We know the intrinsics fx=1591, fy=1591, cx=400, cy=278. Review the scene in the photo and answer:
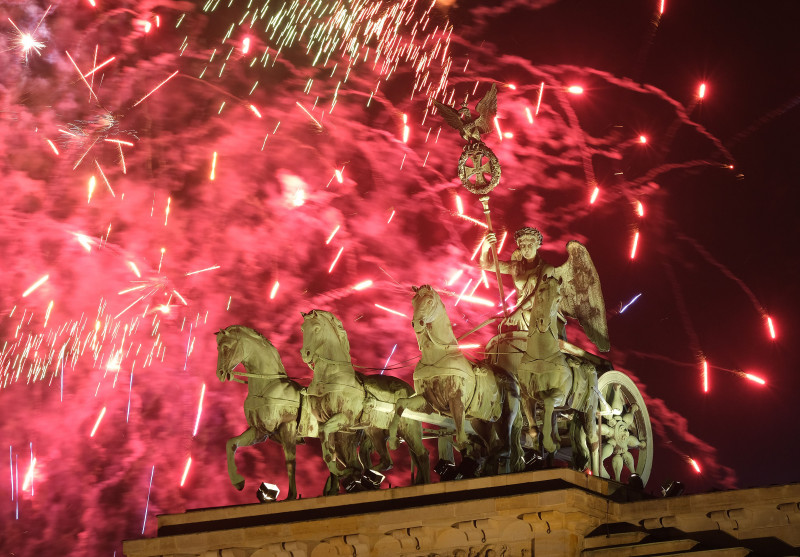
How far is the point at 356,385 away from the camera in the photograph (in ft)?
56.6

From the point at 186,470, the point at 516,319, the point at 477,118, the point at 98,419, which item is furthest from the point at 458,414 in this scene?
the point at 98,419

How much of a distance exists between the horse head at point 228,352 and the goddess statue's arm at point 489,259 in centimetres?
312

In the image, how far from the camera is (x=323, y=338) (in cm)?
1739

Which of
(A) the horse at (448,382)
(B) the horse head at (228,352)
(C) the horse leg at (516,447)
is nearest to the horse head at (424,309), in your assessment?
(A) the horse at (448,382)

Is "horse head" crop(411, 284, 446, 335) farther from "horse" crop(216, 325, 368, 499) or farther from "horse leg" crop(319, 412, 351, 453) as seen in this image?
"horse" crop(216, 325, 368, 499)

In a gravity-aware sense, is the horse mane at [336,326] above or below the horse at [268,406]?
above

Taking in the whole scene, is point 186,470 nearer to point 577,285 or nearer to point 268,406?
point 268,406

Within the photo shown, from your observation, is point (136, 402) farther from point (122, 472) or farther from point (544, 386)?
point (544, 386)

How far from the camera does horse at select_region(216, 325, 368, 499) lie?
57.1ft

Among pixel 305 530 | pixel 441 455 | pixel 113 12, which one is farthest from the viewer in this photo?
pixel 113 12

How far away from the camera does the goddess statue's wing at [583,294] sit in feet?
61.3

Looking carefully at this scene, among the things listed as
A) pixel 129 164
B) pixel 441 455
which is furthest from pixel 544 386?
pixel 129 164

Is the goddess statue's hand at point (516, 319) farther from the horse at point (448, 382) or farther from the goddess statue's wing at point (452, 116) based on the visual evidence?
the goddess statue's wing at point (452, 116)

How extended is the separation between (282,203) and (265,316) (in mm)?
1746
